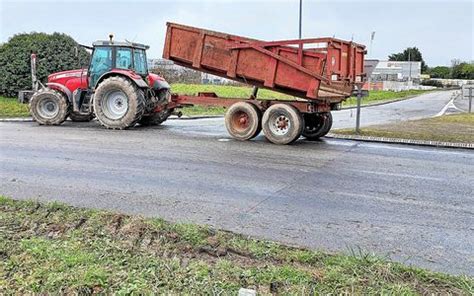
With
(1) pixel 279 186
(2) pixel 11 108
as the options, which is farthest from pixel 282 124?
(2) pixel 11 108

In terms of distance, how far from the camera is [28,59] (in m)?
20.3

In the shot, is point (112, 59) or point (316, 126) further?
point (112, 59)

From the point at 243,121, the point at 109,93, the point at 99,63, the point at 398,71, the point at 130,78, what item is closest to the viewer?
the point at 243,121

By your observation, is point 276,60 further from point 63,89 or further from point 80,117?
point 80,117

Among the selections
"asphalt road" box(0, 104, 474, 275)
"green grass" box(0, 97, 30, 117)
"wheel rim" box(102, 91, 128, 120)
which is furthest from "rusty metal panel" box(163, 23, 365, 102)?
"green grass" box(0, 97, 30, 117)

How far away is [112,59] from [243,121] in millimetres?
4738

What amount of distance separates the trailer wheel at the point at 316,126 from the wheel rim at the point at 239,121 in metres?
1.65

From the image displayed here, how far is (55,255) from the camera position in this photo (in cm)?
386

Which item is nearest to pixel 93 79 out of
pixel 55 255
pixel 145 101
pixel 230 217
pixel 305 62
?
pixel 145 101

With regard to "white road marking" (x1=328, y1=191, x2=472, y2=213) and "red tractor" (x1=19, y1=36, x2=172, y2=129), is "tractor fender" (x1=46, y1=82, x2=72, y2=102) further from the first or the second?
"white road marking" (x1=328, y1=191, x2=472, y2=213)

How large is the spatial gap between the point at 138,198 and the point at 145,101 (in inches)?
314

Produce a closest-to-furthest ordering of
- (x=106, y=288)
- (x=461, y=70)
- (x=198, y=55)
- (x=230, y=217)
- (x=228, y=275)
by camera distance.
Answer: (x=106, y=288) < (x=228, y=275) < (x=230, y=217) < (x=198, y=55) < (x=461, y=70)

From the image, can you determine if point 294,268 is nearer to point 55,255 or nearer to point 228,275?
point 228,275

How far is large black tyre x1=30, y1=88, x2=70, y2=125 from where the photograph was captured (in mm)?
14219
